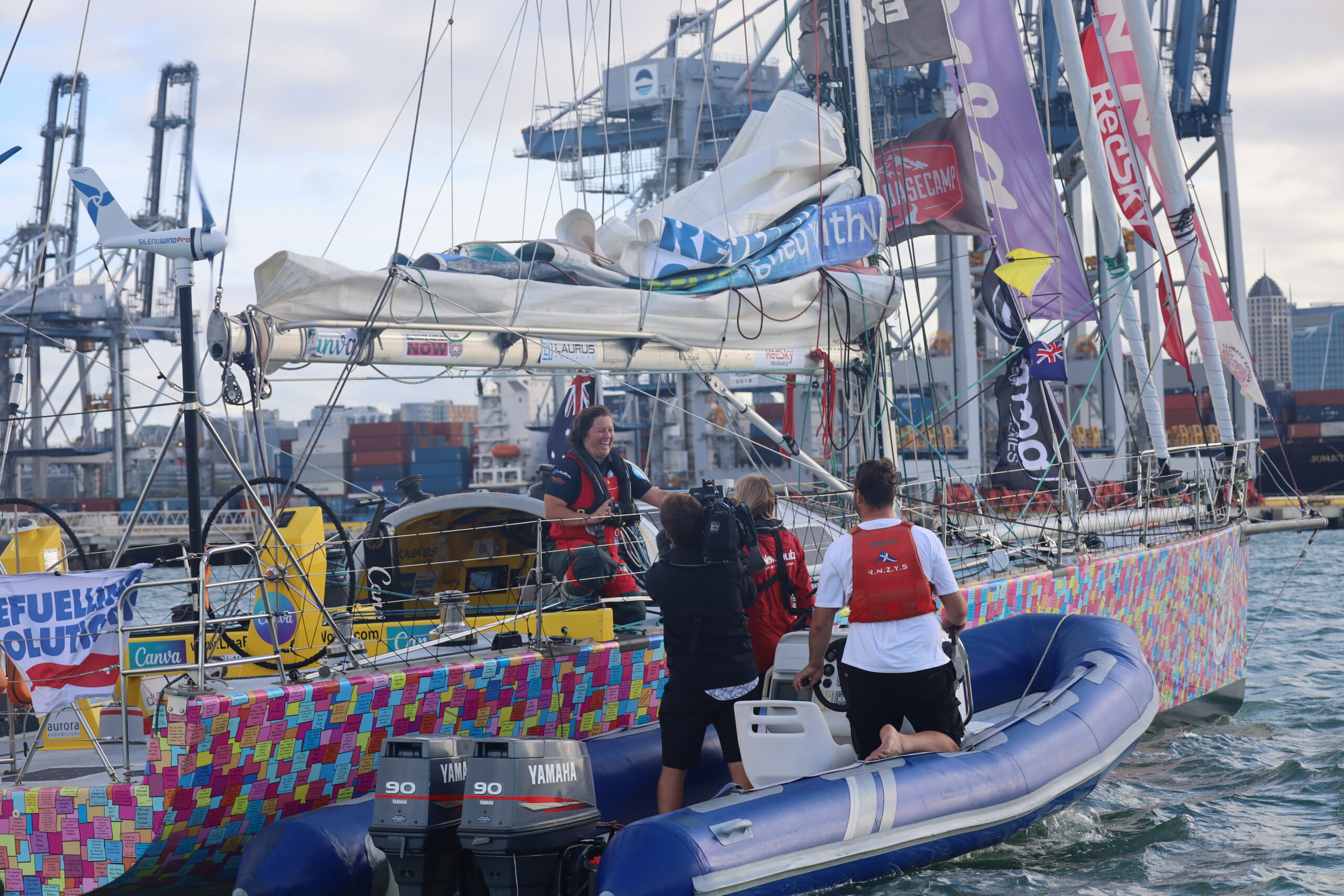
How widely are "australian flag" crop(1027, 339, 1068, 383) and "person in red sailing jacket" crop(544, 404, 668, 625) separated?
469 centimetres

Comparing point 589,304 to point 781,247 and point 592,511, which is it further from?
point 781,247

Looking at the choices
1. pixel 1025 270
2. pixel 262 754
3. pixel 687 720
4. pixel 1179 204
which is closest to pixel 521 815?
pixel 687 720

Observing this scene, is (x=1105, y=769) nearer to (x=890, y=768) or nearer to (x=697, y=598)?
(x=890, y=768)

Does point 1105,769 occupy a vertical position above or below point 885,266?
below

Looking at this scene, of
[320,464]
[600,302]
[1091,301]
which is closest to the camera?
[600,302]

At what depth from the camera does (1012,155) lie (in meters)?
11.5

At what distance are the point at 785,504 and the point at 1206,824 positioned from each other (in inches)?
146

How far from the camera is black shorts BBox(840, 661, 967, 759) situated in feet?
17.9

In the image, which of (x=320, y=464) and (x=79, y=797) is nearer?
(x=79, y=797)

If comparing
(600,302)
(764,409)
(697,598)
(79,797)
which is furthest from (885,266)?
(764,409)

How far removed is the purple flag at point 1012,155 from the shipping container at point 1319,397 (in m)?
45.7

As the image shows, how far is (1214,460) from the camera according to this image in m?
11.4

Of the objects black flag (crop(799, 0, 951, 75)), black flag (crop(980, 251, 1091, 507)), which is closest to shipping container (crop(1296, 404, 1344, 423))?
black flag (crop(799, 0, 951, 75))

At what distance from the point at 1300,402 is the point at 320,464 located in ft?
160
